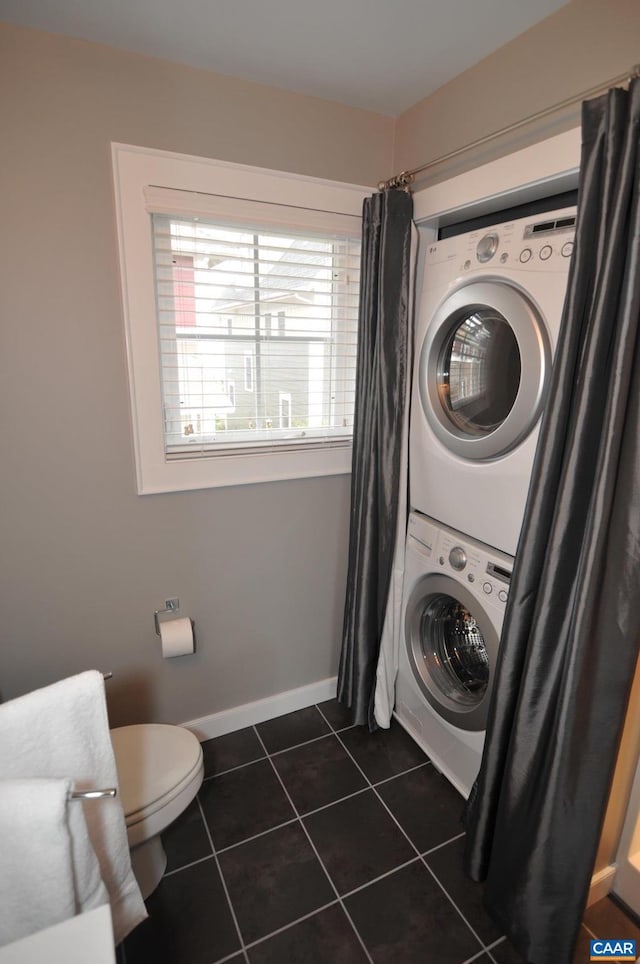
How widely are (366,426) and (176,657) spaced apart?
119 centimetres

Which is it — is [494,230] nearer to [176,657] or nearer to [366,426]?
[366,426]

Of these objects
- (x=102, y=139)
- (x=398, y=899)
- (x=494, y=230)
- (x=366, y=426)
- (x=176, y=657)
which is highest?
(x=102, y=139)

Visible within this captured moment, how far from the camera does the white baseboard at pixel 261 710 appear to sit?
6.92 ft

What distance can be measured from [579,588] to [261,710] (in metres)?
1.59

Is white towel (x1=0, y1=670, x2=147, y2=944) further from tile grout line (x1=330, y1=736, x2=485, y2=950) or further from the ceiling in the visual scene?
the ceiling

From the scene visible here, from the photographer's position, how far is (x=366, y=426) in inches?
74.7

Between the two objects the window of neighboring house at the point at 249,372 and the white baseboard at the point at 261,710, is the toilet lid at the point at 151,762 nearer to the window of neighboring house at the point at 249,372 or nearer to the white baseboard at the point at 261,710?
the white baseboard at the point at 261,710

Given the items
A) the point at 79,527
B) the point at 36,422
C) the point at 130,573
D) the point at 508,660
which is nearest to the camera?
the point at 508,660

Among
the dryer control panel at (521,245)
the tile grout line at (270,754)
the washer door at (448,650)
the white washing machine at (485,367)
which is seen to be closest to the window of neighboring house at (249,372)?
the white washing machine at (485,367)

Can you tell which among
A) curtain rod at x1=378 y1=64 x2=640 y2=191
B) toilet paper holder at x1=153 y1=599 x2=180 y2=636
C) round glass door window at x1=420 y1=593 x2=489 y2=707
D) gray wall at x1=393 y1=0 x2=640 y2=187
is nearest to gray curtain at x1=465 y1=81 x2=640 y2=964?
curtain rod at x1=378 y1=64 x2=640 y2=191

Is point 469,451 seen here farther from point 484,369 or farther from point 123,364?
point 123,364

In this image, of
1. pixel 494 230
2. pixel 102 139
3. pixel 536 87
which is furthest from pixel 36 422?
pixel 536 87

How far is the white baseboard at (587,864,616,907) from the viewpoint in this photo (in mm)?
1467

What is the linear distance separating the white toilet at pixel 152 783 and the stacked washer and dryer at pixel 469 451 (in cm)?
89
